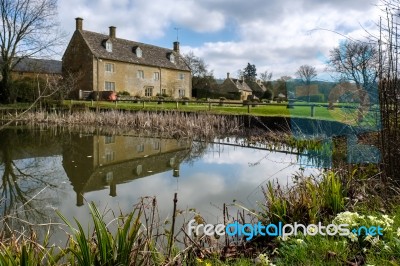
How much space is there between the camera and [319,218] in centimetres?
340

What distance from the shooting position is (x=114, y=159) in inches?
400

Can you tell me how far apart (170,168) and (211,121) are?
26.0 feet

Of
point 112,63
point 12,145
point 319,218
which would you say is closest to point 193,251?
point 319,218

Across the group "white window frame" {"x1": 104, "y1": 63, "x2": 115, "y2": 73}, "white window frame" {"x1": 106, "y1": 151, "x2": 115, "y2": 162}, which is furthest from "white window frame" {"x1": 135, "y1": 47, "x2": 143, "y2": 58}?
"white window frame" {"x1": 106, "y1": 151, "x2": 115, "y2": 162}

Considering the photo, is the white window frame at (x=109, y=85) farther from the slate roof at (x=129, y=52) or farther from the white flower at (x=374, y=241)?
the white flower at (x=374, y=241)

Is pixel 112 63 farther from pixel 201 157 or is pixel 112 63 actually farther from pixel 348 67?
pixel 348 67

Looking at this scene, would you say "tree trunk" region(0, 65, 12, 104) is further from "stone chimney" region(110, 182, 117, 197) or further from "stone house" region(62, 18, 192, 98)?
"stone chimney" region(110, 182, 117, 197)

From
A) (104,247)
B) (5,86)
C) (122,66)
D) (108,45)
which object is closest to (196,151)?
(104,247)

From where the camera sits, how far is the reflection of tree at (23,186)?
493 centimetres

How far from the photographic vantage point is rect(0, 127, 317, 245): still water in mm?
5484

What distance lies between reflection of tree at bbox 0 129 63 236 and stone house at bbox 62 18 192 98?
72.4 ft

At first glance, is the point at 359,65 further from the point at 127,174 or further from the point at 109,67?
the point at 109,67

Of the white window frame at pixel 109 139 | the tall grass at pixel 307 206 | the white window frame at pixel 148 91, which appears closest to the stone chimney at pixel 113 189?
the tall grass at pixel 307 206

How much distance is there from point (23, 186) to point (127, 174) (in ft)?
7.11
